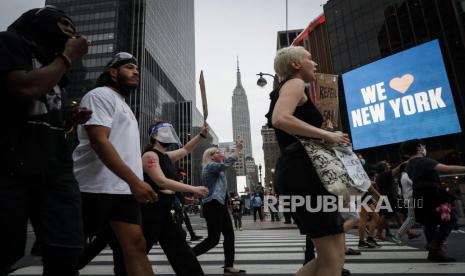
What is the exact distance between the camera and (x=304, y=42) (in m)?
50.8

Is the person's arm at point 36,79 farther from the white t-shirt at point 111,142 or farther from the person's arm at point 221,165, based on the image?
the person's arm at point 221,165

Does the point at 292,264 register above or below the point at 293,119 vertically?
below

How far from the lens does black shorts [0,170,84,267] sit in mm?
1508

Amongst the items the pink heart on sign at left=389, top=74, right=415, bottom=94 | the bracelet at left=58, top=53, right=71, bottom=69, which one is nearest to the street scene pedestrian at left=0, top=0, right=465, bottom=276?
the bracelet at left=58, top=53, right=71, bottom=69

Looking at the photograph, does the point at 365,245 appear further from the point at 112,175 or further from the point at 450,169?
the point at 112,175

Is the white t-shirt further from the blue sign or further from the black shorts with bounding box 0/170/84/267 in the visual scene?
the blue sign

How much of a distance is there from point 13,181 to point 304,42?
173ft

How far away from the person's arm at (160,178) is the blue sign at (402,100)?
87.4 feet

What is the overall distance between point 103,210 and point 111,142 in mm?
490

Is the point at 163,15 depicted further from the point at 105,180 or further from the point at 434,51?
the point at 105,180

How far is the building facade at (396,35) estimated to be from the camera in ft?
84.5

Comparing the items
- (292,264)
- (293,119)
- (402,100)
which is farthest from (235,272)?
(402,100)

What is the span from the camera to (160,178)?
310 centimetres

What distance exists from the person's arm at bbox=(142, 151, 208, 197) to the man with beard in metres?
1.24
